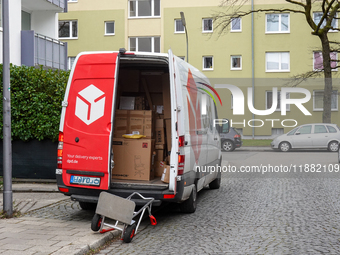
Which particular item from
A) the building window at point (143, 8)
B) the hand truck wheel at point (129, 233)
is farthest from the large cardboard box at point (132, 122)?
the building window at point (143, 8)

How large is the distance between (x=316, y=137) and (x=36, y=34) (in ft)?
49.2

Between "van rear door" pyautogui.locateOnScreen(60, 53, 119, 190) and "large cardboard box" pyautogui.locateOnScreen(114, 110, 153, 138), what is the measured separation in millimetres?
1017

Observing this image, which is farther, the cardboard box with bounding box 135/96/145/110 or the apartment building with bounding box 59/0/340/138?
the apartment building with bounding box 59/0/340/138

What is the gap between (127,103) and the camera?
8.87m

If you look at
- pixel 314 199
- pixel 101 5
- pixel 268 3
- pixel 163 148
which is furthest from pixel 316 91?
pixel 163 148

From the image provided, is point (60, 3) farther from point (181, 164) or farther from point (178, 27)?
point (178, 27)

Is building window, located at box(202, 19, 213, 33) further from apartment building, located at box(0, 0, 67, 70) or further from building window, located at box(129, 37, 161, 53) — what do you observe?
apartment building, located at box(0, 0, 67, 70)

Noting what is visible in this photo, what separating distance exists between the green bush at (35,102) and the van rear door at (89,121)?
418 centimetres

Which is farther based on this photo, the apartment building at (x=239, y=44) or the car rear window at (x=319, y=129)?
the apartment building at (x=239, y=44)

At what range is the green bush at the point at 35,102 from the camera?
11.3 m

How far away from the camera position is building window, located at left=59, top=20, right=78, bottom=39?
38.7 m

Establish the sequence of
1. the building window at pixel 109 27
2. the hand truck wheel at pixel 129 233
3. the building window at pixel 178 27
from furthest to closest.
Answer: the building window at pixel 109 27 → the building window at pixel 178 27 → the hand truck wheel at pixel 129 233

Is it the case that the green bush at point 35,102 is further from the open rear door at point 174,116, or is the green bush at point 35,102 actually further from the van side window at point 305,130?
the van side window at point 305,130

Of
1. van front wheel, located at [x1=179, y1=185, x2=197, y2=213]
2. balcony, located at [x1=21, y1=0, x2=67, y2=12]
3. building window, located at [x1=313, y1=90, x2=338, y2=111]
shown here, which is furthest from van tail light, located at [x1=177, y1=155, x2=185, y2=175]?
building window, located at [x1=313, y1=90, x2=338, y2=111]
